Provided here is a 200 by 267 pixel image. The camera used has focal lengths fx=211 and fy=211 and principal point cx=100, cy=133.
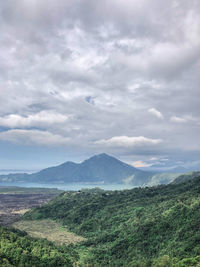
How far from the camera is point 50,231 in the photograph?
360 ft

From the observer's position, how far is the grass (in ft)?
314

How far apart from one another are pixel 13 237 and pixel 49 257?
1622 centimetres

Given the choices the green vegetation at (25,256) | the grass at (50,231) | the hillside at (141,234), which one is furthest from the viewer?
the grass at (50,231)

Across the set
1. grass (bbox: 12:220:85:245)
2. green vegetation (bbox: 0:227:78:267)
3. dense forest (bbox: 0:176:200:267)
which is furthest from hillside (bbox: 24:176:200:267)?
green vegetation (bbox: 0:227:78:267)

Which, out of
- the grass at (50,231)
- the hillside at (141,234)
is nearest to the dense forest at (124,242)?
the hillside at (141,234)

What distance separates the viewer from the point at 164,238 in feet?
237

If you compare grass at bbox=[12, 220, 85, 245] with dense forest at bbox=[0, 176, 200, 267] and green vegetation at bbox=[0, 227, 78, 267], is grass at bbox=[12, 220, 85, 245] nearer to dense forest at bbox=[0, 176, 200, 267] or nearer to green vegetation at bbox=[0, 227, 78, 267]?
dense forest at bbox=[0, 176, 200, 267]

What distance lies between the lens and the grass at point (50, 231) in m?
95.8

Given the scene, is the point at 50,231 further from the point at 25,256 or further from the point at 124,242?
the point at 25,256

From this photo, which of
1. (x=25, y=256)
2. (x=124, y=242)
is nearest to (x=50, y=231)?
(x=124, y=242)

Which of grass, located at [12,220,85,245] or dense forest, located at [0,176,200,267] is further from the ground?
dense forest, located at [0,176,200,267]

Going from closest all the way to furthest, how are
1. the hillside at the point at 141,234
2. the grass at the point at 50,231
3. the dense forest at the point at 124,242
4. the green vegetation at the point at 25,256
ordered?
the green vegetation at the point at 25,256
the dense forest at the point at 124,242
the hillside at the point at 141,234
the grass at the point at 50,231

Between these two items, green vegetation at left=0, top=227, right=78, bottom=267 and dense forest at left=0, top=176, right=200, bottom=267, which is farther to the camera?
dense forest at left=0, top=176, right=200, bottom=267

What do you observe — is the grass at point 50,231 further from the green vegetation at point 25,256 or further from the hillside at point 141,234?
the green vegetation at point 25,256
